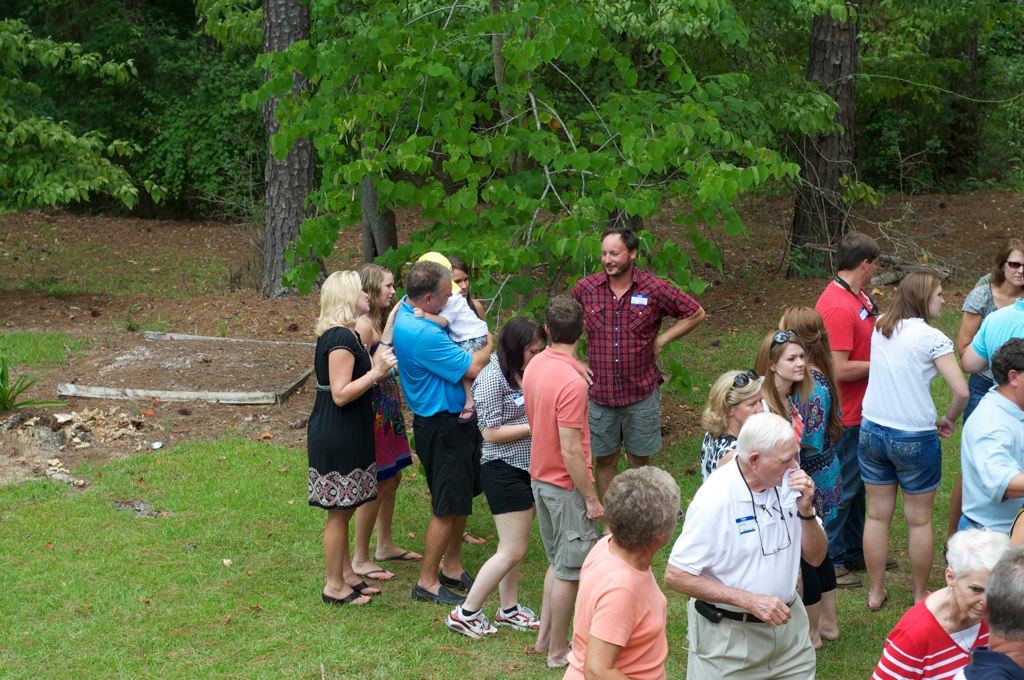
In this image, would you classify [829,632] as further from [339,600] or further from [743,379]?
Result: [339,600]

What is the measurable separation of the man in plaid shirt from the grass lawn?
0.84 m

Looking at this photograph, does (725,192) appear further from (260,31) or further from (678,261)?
(260,31)

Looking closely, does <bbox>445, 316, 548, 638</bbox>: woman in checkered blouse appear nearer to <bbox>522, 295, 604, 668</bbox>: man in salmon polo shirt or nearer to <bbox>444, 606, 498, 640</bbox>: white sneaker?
<bbox>444, 606, 498, 640</bbox>: white sneaker

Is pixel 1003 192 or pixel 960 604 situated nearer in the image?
pixel 960 604

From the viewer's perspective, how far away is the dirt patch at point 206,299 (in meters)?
9.31

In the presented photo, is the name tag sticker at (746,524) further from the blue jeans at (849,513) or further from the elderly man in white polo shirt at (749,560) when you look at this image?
the blue jeans at (849,513)

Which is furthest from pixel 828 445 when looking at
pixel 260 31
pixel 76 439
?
pixel 260 31

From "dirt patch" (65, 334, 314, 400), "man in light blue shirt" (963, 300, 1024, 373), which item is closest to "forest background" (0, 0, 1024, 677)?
"dirt patch" (65, 334, 314, 400)

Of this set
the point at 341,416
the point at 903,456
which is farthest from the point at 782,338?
the point at 341,416

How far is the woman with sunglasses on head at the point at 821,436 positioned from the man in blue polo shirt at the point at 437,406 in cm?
173

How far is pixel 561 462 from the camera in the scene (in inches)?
210

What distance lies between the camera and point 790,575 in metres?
4.05

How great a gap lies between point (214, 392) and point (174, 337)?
2.22 m

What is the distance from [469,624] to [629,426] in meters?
1.90
